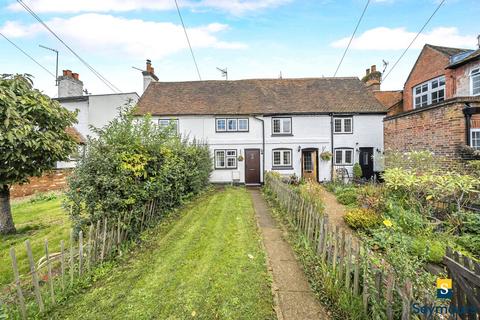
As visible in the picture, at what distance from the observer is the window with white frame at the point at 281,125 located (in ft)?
55.0

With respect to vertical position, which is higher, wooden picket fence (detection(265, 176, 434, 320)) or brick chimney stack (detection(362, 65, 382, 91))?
brick chimney stack (detection(362, 65, 382, 91))

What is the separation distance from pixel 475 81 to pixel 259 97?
1300 centimetres

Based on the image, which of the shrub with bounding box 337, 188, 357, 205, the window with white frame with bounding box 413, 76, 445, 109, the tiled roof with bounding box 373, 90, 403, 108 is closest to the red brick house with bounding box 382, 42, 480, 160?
the window with white frame with bounding box 413, 76, 445, 109

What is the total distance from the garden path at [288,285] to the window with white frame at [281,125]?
1116cm

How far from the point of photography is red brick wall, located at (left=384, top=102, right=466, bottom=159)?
8.60 m

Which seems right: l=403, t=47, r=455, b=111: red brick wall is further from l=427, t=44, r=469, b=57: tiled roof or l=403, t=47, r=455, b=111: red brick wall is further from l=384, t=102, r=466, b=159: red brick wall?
l=384, t=102, r=466, b=159: red brick wall

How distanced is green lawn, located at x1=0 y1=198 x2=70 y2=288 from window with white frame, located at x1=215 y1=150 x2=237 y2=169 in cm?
973

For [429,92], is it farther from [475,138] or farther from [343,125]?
[475,138]

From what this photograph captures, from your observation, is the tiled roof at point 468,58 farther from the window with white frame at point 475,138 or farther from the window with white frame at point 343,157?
the window with white frame at point 343,157

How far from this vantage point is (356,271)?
3.21 meters

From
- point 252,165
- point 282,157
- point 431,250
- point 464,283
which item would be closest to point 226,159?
point 252,165

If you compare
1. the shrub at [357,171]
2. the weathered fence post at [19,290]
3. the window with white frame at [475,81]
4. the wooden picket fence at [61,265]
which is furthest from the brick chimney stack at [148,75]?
the window with white frame at [475,81]

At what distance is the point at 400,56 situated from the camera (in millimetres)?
16141

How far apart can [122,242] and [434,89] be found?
20.9m
